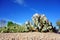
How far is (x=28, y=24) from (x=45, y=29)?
1300 millimetres

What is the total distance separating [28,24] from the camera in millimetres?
11680

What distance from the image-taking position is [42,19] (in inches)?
467

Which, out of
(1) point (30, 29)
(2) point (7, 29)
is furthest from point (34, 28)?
(2) point (7, 29)

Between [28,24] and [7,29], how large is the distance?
1.58 metres

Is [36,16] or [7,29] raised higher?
[36,16]

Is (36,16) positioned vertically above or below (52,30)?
above

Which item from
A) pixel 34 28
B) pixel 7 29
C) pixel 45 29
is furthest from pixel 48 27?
pixel 7 29

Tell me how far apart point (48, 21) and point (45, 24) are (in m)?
0.39

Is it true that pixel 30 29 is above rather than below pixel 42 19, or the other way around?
below

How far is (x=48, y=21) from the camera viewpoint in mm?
11922

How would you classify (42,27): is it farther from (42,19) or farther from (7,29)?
(7,29)

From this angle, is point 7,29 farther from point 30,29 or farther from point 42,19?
point 42,19

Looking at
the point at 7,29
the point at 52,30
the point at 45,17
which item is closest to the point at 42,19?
the point at 45,17

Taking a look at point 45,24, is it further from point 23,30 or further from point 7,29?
point 7,29
